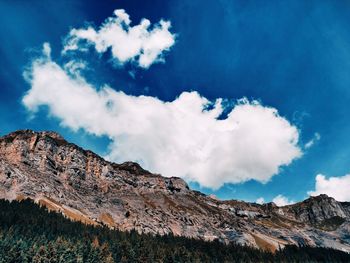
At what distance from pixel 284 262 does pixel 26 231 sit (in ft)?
433

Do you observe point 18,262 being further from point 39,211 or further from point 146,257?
point 39,211

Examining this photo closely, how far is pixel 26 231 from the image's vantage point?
131 meters

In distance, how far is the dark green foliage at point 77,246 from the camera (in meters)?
92.8

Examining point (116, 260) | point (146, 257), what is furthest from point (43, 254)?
point (146, 257)

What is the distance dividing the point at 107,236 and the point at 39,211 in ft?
180

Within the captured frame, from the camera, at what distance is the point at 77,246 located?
106 m

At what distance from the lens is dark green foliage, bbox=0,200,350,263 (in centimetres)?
9275

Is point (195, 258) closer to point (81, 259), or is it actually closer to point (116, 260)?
point (116, 260)

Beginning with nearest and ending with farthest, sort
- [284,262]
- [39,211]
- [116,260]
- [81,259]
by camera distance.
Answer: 1. [81,259]
2. [116,260]
3. [284,262]
4. [39,211]

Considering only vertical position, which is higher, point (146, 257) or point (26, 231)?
point (26, 231)

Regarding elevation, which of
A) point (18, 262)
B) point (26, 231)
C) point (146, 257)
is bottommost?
point (18, 262)

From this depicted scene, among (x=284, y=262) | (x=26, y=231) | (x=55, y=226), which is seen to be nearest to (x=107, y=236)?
(x=55, y=226)

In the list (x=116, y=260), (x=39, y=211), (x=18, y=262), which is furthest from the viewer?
(x=39, y=211)

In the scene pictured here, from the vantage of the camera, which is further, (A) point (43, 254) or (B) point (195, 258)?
(B) point (195, 258)
